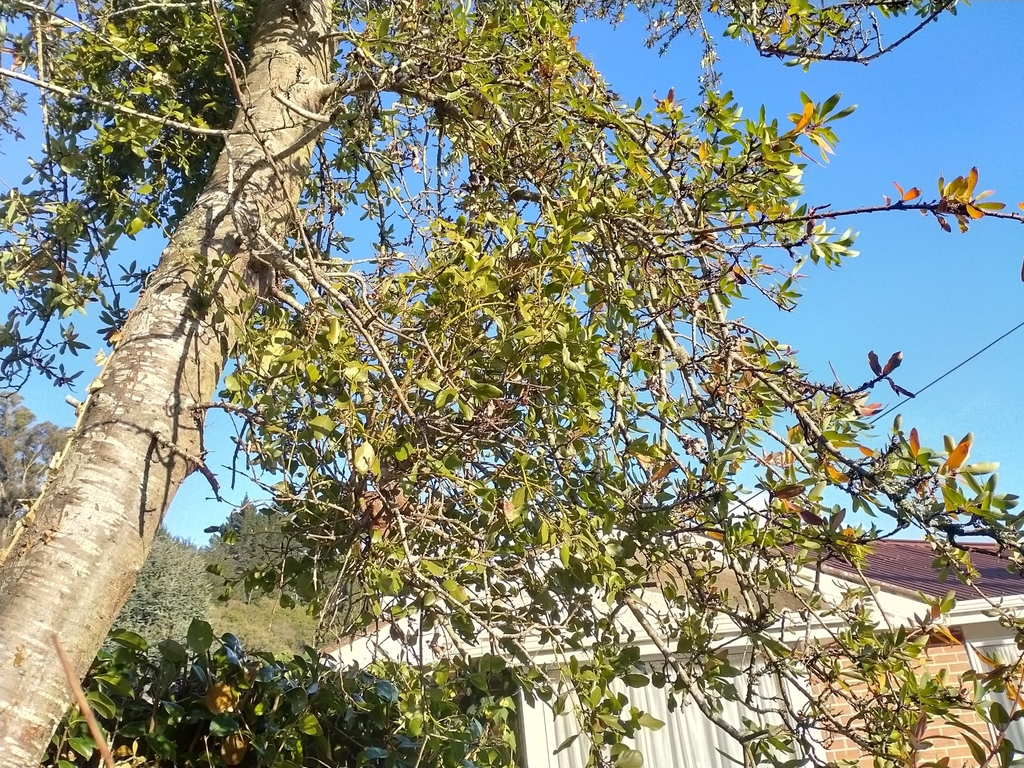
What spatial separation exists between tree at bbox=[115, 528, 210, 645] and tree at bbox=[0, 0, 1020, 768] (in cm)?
1543

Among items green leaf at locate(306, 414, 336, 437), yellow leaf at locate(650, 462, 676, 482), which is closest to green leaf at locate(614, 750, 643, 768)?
yellow leaf at locate(650, 462, 676, 482)

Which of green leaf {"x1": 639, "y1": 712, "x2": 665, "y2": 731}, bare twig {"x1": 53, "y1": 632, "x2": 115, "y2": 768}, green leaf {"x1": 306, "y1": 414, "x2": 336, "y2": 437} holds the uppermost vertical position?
green leaf {"x1": 306, "y1": 414, "x2": 336, "y2": 437}

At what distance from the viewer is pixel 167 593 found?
18531mm

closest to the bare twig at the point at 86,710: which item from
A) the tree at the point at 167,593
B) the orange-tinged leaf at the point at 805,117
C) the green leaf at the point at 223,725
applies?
the green leaf at the point at 223,725

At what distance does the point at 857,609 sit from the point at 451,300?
184cm

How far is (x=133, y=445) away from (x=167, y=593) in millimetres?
19258

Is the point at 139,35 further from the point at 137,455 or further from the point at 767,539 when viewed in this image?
the point at 767,539

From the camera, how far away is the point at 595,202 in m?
2.32

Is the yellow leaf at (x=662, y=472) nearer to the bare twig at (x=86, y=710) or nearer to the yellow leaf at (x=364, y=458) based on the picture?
the yellow leaf at (x=364, y=458)

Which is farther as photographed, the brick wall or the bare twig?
the brick wall

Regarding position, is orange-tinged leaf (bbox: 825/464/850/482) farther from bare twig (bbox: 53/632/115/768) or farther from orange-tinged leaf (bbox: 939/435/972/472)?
bare twig (bbox: 53/632/115/768)

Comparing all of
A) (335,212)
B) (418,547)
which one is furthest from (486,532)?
(335,212)

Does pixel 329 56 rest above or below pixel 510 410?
Answer: above

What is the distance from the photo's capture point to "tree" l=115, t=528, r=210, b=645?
1677 centimetres
